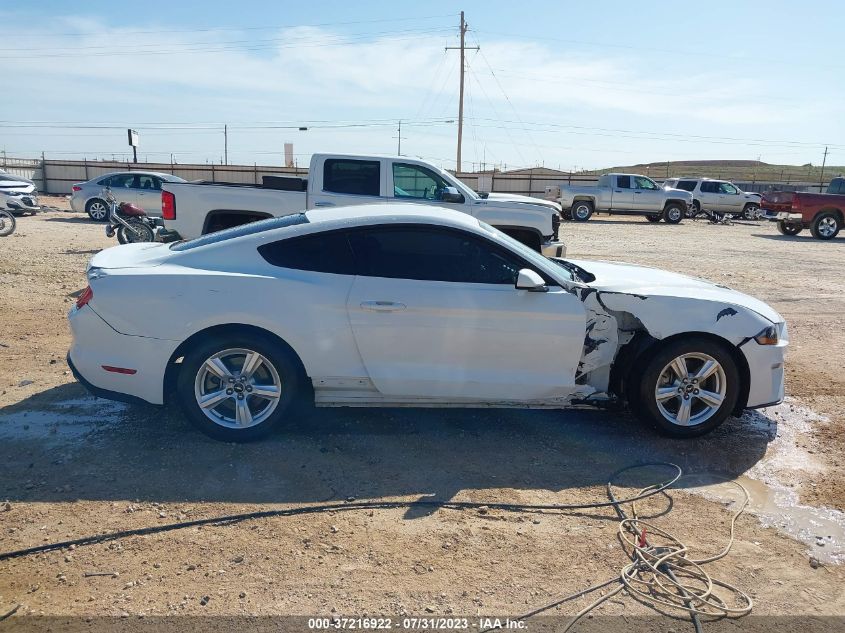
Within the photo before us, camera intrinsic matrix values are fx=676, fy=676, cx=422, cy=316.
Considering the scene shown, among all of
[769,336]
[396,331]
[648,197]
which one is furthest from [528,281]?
[648,197]

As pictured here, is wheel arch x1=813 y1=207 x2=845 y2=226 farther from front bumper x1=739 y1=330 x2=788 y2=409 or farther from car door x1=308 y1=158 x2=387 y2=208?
front bumper x1=739 y1=330 x2=788 y2=409

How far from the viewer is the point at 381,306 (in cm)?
451

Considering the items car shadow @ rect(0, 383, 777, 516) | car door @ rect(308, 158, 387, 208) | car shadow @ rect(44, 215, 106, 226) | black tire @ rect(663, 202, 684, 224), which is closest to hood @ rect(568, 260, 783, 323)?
car shadow @ rect(0, 383, 777, 516)

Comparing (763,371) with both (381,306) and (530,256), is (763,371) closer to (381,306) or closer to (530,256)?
(530,256)

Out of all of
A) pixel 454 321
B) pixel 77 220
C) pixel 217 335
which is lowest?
pixel 77 220

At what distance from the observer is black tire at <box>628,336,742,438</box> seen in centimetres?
473

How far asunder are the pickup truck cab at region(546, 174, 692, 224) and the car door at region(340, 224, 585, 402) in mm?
24304

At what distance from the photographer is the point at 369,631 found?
9.32 feet

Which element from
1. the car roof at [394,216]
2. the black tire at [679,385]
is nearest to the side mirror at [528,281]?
the car roof at [394,216]

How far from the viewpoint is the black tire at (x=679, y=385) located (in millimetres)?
4730

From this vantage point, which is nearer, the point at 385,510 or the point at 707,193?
the point at 385,510

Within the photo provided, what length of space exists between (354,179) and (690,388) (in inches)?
252

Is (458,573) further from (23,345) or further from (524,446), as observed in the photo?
(23,345)

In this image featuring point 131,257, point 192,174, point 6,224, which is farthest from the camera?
point 192,174
